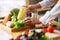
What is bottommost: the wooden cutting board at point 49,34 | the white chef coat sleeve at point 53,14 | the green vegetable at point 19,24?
the wooden cutting board at point 49,34

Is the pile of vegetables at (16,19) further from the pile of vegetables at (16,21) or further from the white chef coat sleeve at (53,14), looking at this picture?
the white chef coat sleeve at (53,14)

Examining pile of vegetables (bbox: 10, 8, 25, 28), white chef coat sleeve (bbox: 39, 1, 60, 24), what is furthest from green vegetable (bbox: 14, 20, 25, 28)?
white chef coat sleeve (bbox: 39, 1, 60, 24)

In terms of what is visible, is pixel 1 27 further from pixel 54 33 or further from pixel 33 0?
pixel 33 0

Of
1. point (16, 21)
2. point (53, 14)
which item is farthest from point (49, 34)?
point (16, 21)

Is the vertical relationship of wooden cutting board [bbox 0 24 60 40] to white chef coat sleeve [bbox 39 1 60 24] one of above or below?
below

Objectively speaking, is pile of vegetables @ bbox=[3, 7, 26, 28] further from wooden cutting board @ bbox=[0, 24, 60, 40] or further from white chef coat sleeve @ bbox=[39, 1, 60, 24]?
white chef coat sleeve @ bbox=[39, 1, 60, 24]

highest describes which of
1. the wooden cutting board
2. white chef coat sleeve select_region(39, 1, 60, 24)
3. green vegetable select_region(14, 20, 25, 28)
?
white chef coat sleeve select_region(39, 1, 60, 24)

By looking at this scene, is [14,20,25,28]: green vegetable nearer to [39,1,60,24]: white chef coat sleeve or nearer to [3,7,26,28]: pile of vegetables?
[3,7,26,28]: pile of vegetables

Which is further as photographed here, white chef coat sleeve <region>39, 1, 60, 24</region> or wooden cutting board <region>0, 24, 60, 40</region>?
white chef coat sleeve <region>39, 1, 60, 24</region>

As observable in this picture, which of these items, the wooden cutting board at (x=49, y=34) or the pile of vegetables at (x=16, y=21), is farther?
the pile of vegetables at (x=16, y=21)

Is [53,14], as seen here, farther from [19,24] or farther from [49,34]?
[19,24]

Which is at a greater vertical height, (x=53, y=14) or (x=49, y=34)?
(x=53, y=14)

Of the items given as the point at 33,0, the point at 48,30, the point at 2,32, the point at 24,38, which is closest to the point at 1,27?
the point at 2,32

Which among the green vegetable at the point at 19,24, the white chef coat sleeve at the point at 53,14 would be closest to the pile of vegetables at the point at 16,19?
the green vegetable at the point at 19,24
